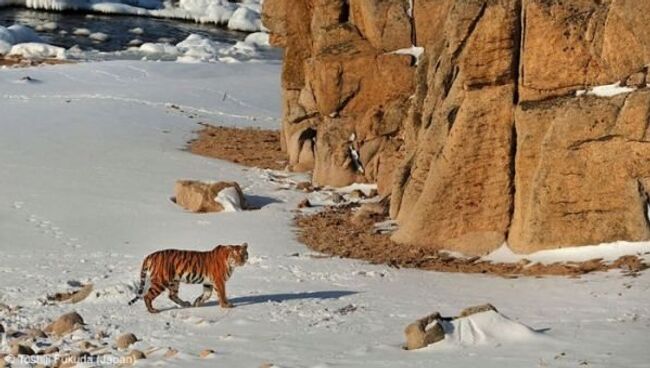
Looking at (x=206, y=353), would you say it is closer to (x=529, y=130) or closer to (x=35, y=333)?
(x=35, y=333)

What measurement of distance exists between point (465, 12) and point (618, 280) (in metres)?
4.74

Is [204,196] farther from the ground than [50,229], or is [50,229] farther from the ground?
[204,196]

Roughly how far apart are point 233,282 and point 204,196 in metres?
5.52

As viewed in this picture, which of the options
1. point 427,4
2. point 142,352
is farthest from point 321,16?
point 142,352

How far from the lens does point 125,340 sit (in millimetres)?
10930

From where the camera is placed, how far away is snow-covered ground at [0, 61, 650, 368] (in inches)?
400

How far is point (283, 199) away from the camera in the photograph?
20.6m

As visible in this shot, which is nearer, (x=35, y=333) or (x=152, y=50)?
(x=35, y=333)

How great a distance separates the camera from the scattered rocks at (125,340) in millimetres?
10867

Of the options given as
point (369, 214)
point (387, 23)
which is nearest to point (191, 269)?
point (369, 214)

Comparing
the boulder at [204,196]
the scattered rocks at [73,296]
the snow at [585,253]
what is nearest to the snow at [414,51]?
the boulder at [204,196]

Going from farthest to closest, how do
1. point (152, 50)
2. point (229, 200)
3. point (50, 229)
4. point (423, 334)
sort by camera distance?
point (152, 50), point (229, 200), point (50, 229), point (423, 334)

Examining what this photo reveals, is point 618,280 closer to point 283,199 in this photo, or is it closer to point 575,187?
point 575,187

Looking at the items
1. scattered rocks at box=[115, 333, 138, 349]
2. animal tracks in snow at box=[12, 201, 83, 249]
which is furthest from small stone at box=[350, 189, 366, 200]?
scattered rocks at box=[115, 333, 138, 349]
